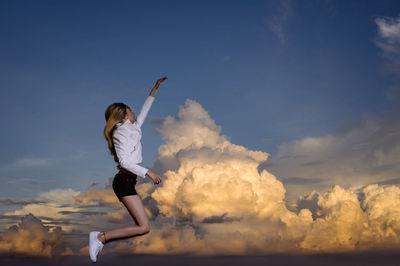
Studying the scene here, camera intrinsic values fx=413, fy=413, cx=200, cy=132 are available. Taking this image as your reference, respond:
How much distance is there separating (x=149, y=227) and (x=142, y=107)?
301 cm

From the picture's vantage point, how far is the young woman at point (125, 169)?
899 centimetres

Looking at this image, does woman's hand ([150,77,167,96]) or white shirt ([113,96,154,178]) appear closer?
white shirt ([113,96,154,178])

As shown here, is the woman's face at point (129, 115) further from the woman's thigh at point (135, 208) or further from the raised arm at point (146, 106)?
the woman's thigh at point (135, 208)

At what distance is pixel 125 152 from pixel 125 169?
0.41m

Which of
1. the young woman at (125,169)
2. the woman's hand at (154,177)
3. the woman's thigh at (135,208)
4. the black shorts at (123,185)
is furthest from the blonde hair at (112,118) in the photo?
the woman's hand at (154,177)

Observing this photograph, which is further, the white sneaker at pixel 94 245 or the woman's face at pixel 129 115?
the woman's face at pixel 129 115

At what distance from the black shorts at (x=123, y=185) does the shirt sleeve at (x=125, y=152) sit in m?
0.37

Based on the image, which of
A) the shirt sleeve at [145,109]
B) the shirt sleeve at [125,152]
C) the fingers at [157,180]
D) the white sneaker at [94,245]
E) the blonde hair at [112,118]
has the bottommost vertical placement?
the white sneaker at [94,245]

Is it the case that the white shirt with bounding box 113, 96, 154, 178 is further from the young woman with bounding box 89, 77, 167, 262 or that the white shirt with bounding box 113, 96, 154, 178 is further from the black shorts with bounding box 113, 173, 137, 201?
the black shorts with bounding box 113, 173, 137, 201

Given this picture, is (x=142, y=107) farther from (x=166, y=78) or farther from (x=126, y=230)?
(x=126, y=230)

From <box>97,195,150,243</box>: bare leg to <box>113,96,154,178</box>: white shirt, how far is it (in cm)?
70

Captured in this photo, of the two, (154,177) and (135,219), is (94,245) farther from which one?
(154,177)

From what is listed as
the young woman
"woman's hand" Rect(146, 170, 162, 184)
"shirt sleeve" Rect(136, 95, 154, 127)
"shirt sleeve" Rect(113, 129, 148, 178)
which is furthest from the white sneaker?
"shirt sleeve" Rect(136, 95, 154, 127)

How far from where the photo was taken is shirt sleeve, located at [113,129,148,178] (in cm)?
884
